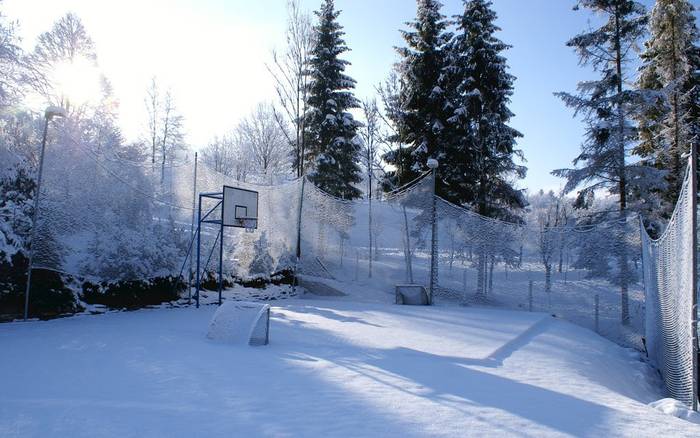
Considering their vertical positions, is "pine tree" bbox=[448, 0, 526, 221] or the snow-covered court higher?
"pine tree" bbox=[448, 0, 526, 221]

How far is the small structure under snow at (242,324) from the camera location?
5.05 meters

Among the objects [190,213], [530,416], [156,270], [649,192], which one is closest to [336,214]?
[190,213]

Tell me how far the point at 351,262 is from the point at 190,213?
413 cm

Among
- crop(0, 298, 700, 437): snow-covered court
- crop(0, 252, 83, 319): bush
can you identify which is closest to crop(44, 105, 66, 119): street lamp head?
crop(0, 252, 83, 319): bush

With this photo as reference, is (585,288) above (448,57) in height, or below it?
below

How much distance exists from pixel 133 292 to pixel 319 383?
6.52 metres

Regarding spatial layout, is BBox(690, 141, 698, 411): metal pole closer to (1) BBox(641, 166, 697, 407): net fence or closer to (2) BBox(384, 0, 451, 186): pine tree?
(1) BBox(641, 166, 697, 407): net fence

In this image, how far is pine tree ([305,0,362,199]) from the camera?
606 inches

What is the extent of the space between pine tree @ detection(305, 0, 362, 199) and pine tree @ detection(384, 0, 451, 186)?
1879mm

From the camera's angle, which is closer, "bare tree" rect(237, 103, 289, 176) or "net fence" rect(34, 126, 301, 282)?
"net fence" rect(34, 126, 301, 282)

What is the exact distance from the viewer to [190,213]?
1034 centimetres

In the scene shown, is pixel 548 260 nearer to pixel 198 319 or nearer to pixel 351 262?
pixel 351 262

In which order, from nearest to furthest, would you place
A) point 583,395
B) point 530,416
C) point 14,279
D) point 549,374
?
1. point 530,416
2. point 583,395
3. point 549,374
4. point 14,279

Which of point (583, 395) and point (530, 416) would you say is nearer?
point (530, 416)
